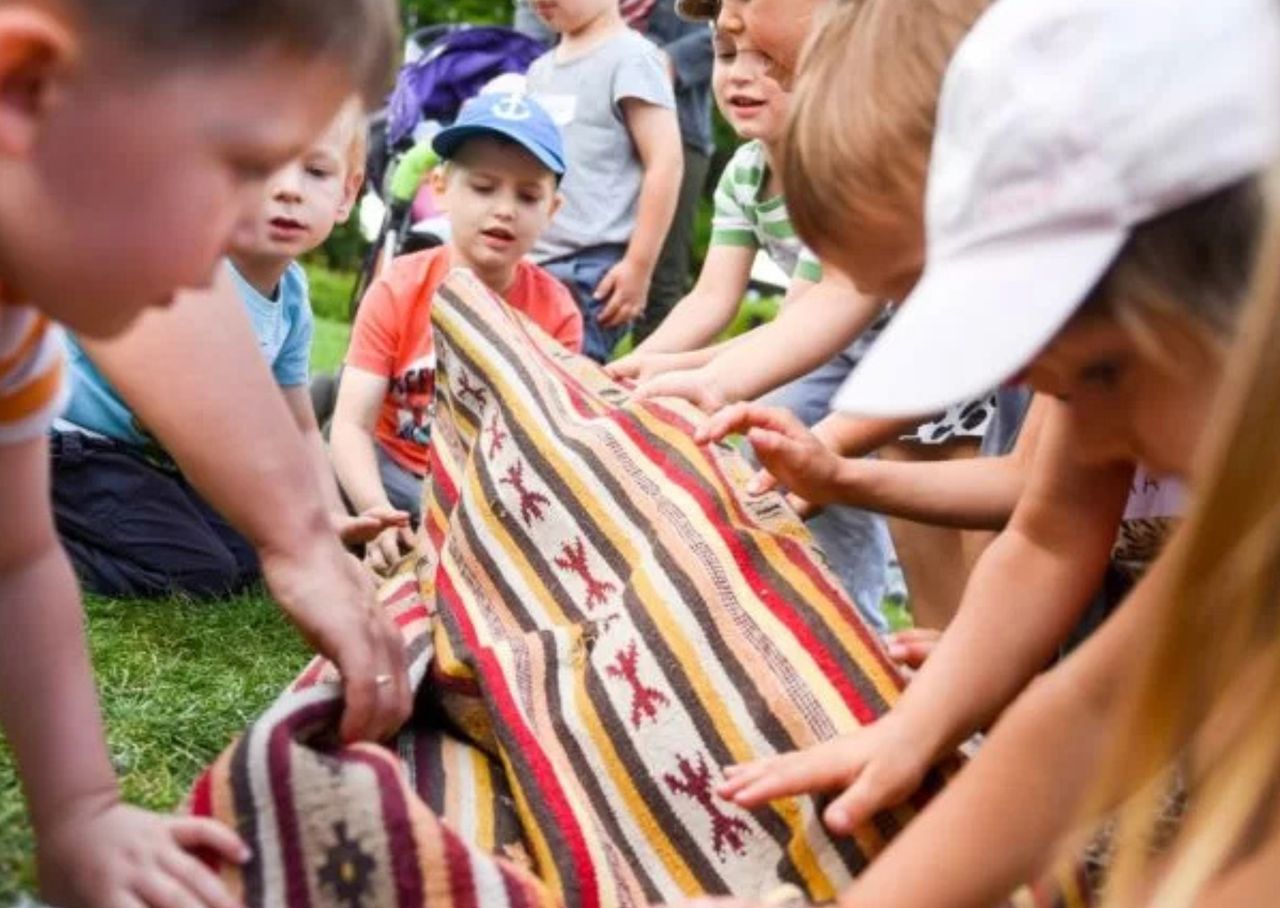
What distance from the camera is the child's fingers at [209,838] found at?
4.76ft

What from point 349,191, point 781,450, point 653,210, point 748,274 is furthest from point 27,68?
point 653,210

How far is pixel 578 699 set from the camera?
1871mm

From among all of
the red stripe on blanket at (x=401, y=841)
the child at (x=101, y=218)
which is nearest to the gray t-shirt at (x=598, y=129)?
the child at (x=101, y=218)

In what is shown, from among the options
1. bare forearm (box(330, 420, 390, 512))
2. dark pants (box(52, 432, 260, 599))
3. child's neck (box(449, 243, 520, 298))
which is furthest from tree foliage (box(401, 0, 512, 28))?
dark pants (box(52, 432, 260, 599))

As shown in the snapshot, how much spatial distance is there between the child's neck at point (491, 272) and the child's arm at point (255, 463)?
6.46 feet

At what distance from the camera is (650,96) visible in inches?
169

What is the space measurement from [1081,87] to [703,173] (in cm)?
417

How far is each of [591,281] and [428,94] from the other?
0.68m

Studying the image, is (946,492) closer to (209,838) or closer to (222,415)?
(222,415)

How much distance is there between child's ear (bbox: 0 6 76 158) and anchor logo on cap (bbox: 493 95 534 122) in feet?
8.44

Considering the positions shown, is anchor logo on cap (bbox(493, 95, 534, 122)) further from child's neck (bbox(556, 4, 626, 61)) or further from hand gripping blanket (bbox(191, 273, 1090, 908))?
hand gripping blanket (bbox(191, 273, 1090, 908))

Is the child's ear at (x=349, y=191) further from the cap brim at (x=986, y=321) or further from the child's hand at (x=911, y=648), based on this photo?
the cap brim at (x=986, y=321)

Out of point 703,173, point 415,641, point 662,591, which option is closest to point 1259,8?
point 662,591

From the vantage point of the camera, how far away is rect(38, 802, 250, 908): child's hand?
142 centimetres
